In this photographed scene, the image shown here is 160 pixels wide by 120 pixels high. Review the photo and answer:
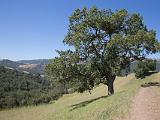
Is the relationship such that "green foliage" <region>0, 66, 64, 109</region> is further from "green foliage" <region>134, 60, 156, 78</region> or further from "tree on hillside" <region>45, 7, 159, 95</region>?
"tree on hillside" <region>45, 7, 159, 95</region>

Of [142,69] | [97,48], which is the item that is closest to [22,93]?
[142,69]

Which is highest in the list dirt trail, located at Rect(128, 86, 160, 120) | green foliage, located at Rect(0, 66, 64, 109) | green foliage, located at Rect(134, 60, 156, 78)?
green foliage, located at Rect(134, 60, 156, 78)

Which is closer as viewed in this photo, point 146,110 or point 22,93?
point 146,110

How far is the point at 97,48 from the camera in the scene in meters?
42.1

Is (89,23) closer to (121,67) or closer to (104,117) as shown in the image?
(121,67)

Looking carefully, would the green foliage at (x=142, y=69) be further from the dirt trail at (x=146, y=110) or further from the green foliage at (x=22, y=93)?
the green foliage at (x=22, y=93)

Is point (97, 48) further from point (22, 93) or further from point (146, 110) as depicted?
point (22, 93)

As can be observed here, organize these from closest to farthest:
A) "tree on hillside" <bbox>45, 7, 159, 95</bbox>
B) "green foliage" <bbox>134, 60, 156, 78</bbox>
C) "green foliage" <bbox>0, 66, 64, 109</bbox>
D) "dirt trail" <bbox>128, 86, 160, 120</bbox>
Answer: "dirt trail" <bbox>128, 86, 160, 120</bbox> < "tree on hillside" <bbox>45, 7, 159, 95</bbox> < "green foliage" <bbox>134, 60, 156, 78</bbox> < "green foliage" <bbox>0, 66, 64, 109</bbox>

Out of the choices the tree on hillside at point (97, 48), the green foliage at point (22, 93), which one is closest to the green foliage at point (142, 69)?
the tree on hillside at point (97, 48)

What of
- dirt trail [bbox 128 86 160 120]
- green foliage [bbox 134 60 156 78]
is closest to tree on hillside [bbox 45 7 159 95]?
dirt trail [bbox 128 86 160 120]

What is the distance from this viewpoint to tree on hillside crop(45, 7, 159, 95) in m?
40.4

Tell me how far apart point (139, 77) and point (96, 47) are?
Result: 32.3 m

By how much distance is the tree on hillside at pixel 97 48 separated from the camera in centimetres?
4038

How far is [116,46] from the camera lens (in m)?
39.2
